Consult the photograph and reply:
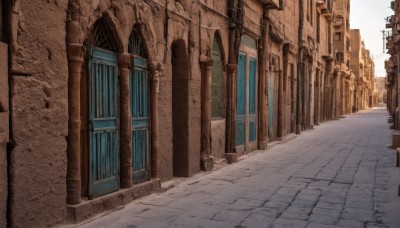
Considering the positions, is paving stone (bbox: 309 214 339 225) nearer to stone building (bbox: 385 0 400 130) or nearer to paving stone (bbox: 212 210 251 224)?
paving stone (bbox: 212 210 251 224)

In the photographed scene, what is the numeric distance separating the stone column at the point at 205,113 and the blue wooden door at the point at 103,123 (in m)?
2.92

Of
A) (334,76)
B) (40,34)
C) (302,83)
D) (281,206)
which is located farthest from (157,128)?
(334,76)

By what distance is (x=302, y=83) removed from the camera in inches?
776

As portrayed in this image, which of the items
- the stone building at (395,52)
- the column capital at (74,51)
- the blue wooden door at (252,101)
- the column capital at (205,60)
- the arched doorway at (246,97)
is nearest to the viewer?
the column capital at (74,51)

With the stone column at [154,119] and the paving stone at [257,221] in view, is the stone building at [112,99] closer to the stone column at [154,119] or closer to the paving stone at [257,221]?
the stone column at [154,119]

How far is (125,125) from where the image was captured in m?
6.09

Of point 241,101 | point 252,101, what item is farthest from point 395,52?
point 241,101

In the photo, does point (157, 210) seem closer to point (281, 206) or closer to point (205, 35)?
point (281, 206)

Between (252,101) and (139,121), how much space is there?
6238 millimetres

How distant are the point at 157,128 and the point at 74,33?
2.34 m

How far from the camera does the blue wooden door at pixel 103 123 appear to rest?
5.50 m

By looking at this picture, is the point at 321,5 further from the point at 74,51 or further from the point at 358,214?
the point at 74,51

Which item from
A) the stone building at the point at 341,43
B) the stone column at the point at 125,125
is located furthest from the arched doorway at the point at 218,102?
the stone building at the point at 341,43

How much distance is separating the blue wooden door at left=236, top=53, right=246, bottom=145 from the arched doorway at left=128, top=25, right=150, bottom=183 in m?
4.47
